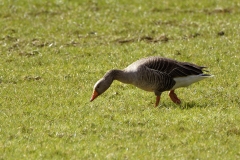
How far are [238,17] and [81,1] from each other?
600 centimetres

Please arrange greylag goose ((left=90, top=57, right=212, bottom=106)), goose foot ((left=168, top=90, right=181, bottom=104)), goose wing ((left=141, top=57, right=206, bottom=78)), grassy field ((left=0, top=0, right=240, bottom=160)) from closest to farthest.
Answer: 1. grassy field ((left=0, top=0, right=240, bottom=160))
2. greylag goose ((left=90, top=57, right=212, bottom=106))
3. goose wing ((left=141, top=57, right=206, bottom=78))
4. goose foot ((left=168, top=90, right=181, bottom=104))

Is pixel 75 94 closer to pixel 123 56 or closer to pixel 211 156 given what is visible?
pixel 123 56

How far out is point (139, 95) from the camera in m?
14.1

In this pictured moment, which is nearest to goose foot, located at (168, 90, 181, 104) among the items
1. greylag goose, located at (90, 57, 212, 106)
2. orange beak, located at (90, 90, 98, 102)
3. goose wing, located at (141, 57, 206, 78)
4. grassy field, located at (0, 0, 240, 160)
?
greylag goose, located at (90, 57, 212, 106)

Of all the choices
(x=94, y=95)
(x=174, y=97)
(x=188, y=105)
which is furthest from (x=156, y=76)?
(x=94, y=95)

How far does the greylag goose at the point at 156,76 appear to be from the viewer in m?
12.8

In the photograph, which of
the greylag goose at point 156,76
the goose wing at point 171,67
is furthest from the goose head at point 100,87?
the goose wing at point 171,67

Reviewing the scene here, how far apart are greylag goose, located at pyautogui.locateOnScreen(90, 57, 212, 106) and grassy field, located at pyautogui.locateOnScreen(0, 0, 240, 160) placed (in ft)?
1.41

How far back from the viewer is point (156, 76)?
502 inches

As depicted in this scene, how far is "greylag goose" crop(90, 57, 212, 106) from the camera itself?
12766mm

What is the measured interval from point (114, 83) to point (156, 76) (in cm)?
261

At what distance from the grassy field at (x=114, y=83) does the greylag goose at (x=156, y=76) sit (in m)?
0.43

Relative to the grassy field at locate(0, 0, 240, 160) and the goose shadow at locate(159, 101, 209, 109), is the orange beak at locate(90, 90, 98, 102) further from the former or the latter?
the goose shadow at locate(159, 101, 209, 109)

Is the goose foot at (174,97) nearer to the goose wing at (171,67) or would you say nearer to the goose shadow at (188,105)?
the goose shadow at (188,105)
